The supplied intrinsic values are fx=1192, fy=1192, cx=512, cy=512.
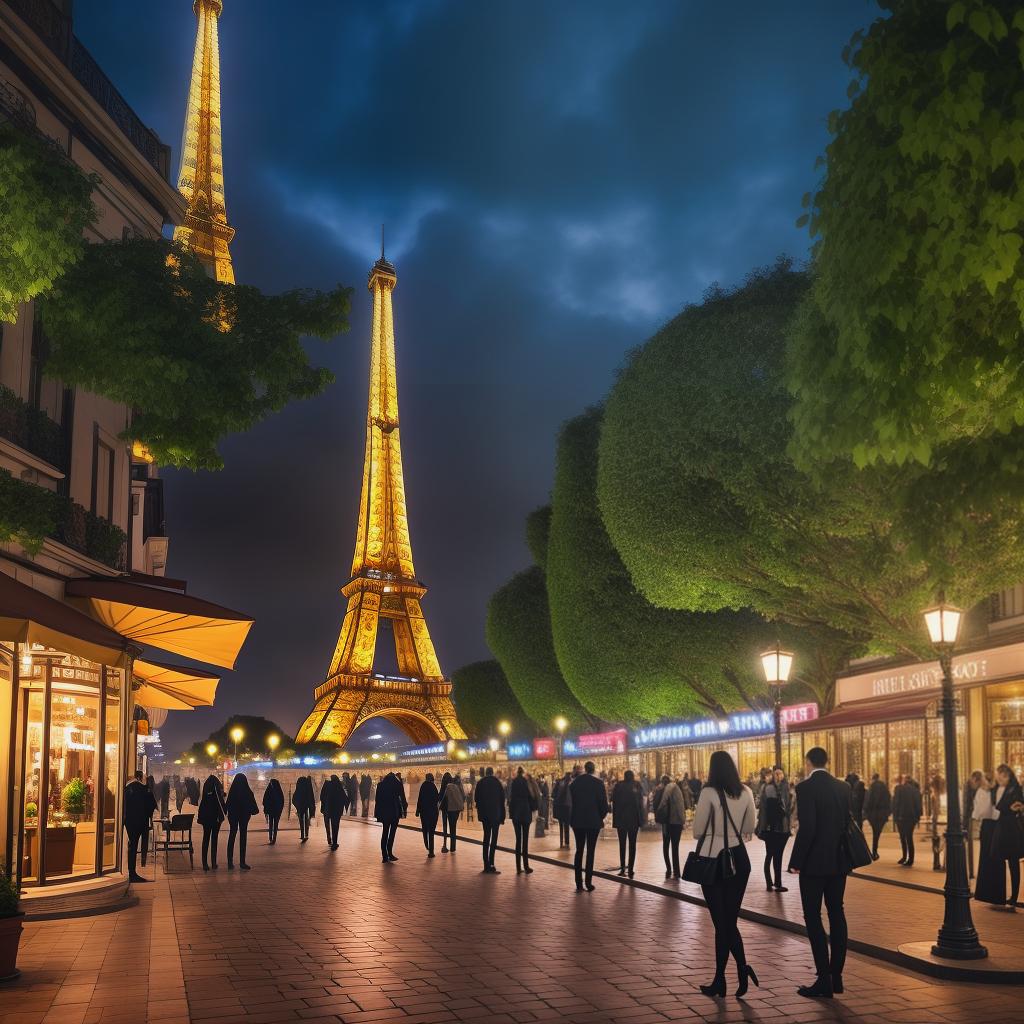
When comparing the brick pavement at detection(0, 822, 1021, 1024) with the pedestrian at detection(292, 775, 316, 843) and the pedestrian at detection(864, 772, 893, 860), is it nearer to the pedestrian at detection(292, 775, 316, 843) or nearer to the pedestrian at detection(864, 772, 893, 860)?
the pedestrian at detection(864, 772, 893, 860)

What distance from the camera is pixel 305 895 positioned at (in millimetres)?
16781

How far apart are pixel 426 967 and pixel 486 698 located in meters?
74.4

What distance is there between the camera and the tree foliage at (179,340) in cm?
1128

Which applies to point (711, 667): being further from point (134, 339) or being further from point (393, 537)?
point (393, 537)

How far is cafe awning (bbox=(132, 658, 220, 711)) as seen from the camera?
21.9 meters

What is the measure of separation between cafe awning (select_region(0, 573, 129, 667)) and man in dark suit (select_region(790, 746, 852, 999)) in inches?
293

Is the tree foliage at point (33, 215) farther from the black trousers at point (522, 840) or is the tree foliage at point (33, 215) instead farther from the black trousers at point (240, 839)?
the black trousers at point (240, 839)

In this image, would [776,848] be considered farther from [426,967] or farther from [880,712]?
[880,712]

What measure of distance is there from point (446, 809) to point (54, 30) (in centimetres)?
1706

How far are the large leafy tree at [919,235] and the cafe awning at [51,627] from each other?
25.3ft

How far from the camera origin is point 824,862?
9.31m

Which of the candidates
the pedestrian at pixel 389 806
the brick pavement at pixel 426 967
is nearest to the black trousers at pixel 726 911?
the brick pavement at pixel 426 967

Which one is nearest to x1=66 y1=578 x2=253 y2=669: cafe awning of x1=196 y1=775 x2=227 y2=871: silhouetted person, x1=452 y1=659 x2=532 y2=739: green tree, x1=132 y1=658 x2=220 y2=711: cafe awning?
x1=132 y1=658 x2=220 y2=711: cafe awning

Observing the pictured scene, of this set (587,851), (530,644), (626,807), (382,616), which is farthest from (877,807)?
(382,616)
